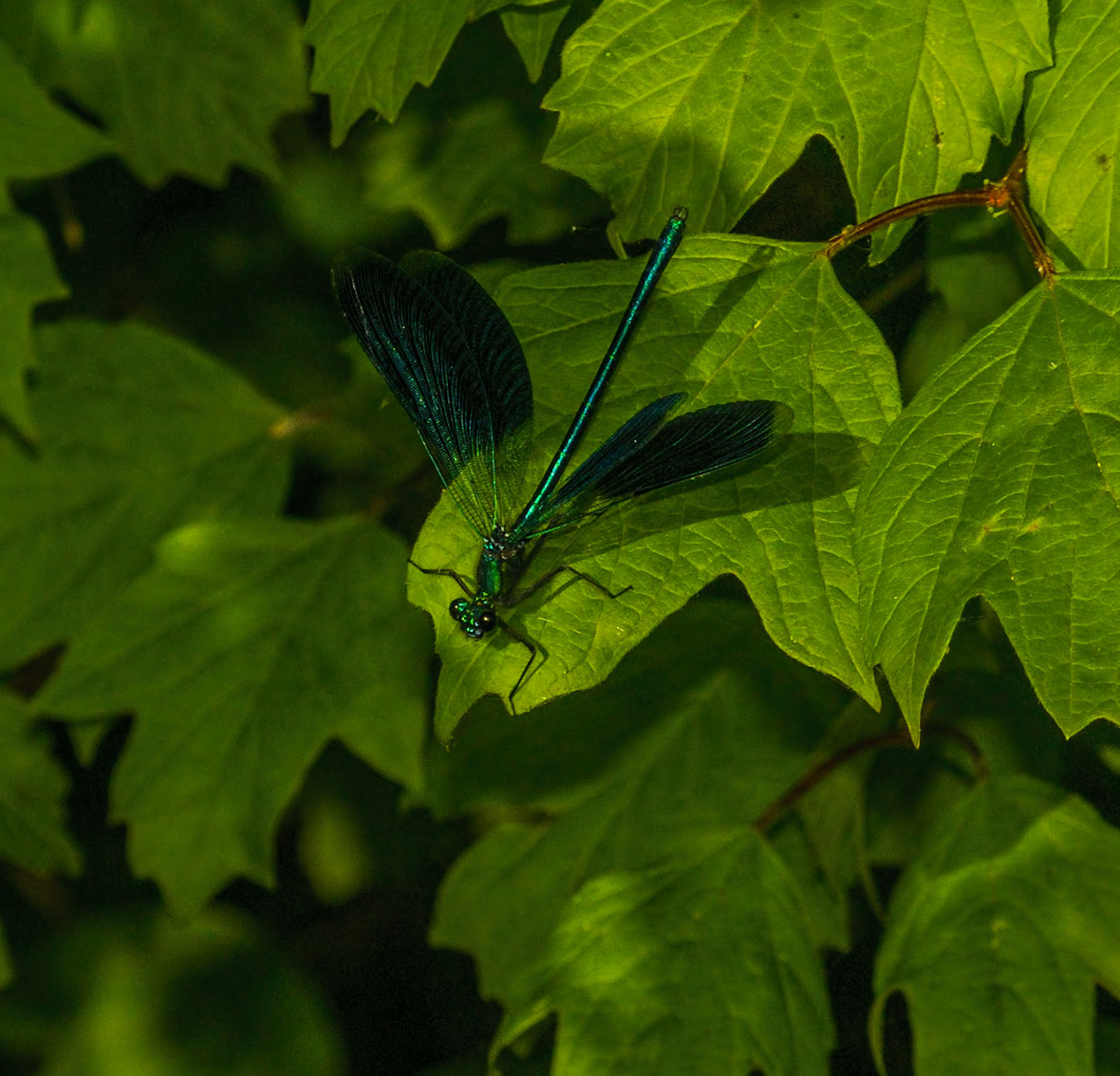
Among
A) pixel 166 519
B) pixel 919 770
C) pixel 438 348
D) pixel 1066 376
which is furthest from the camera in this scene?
pixel 166 519

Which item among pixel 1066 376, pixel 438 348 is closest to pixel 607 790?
pixel 438 348

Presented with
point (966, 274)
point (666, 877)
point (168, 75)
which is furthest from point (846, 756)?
point (168, 75)

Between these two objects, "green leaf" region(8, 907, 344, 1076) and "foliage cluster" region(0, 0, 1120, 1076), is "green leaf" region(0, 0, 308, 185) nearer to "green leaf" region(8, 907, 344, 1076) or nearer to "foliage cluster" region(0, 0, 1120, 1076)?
"foliage cluster" region(0, 0, 1120, 1076)

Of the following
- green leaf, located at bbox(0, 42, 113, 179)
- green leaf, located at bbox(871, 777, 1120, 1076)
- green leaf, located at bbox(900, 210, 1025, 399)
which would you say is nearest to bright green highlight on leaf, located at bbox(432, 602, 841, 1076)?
green leaf, located at bbox(871, 777, 1120, 1076)

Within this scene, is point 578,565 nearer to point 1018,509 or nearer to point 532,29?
point 1018,509

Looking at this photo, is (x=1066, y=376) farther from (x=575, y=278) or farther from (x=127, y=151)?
(x=127, y=151)

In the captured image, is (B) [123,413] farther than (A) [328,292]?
No

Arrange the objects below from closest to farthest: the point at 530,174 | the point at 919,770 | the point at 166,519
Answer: the point at 530,174 → the point at 919,770 → the point at 166,519
